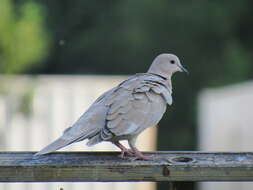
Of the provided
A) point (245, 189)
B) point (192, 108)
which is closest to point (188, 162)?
point (245, 189)

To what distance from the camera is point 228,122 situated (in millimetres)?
17234

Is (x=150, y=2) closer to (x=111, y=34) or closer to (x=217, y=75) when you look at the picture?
(x=111, y=34)

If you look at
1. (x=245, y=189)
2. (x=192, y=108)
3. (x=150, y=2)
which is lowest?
(x=245, y=189)

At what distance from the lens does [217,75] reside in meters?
Answer: 27.8

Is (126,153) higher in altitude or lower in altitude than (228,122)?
lower

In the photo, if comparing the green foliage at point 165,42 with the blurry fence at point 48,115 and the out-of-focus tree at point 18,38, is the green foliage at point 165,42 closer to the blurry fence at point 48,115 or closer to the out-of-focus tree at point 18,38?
the blurry fence at point 48,115

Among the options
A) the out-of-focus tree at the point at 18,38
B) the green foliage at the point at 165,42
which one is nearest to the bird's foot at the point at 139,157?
the out-of-focus tree at the point at 18,38

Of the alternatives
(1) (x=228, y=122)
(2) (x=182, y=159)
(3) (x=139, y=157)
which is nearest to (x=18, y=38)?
(3) (x=139, y=157)

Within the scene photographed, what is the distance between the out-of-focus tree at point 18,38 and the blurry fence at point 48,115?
3.49ft

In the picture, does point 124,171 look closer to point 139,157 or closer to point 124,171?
point 124,171

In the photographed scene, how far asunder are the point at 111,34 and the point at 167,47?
87.2 inches

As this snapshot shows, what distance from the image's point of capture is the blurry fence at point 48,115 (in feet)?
37.5

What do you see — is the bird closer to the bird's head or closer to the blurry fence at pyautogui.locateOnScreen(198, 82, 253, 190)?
the bird's head

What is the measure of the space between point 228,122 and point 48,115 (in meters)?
6.47
